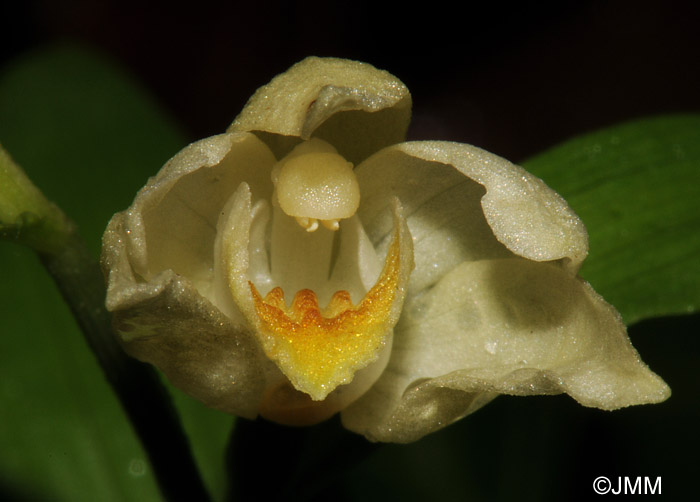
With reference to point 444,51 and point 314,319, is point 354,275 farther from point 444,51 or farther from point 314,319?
point 444,51

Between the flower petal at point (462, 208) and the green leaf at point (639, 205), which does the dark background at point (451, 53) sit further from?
the flower petal at point (462, 208)

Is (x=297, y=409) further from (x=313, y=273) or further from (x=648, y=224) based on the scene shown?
(x=648, y=224)

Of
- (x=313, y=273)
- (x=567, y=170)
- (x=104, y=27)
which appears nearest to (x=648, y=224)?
(x=567, y=170)

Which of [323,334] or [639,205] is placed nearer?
[323,334]

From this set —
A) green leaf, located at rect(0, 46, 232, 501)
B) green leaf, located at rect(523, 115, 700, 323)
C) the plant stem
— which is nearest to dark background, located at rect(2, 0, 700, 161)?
green leaf, located at rect(0, 46, 232, 501)

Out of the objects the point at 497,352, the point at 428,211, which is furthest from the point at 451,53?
the point at 497,352

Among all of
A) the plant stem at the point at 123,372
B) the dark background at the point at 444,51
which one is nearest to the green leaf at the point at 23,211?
the plant stem at the point at 123,372

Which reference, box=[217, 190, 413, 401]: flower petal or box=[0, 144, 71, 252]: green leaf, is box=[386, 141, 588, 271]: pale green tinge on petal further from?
box=[0, 144, 71, 252]: green leaf
